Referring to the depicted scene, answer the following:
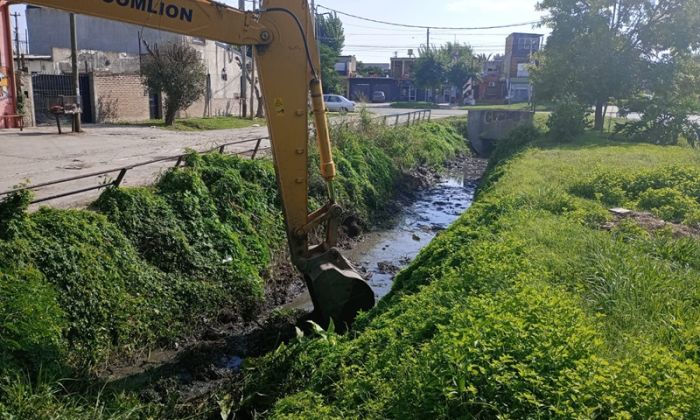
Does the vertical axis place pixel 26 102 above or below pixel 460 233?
above

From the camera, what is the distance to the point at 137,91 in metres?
26.2

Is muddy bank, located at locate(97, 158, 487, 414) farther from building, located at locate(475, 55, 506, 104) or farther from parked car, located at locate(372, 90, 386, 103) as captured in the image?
building, located at locate(475, 55, 506, 104)

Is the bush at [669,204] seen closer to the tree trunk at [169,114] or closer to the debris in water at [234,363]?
the debris in water at [234,363]

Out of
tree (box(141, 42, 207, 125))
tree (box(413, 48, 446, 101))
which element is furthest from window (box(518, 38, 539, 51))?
tree (box(141, 42, 207, 125))

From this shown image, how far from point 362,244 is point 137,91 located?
1710cm

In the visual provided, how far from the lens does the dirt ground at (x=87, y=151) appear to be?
11.1m

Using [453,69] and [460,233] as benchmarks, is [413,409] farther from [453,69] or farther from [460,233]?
[453,69]

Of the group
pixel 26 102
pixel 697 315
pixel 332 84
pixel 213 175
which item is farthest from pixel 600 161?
pixel 332 84

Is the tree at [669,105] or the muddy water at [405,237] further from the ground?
the tree at [669,105]

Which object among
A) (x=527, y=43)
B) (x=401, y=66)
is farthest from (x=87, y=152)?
(x=401, y=66)

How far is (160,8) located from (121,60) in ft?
69.7

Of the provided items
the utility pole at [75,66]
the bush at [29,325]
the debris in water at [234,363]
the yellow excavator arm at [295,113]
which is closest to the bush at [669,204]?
the yellow excavator arm at [295,113]

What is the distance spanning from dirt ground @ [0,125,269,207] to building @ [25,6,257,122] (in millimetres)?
2809

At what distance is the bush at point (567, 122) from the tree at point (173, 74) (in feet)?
48.6
